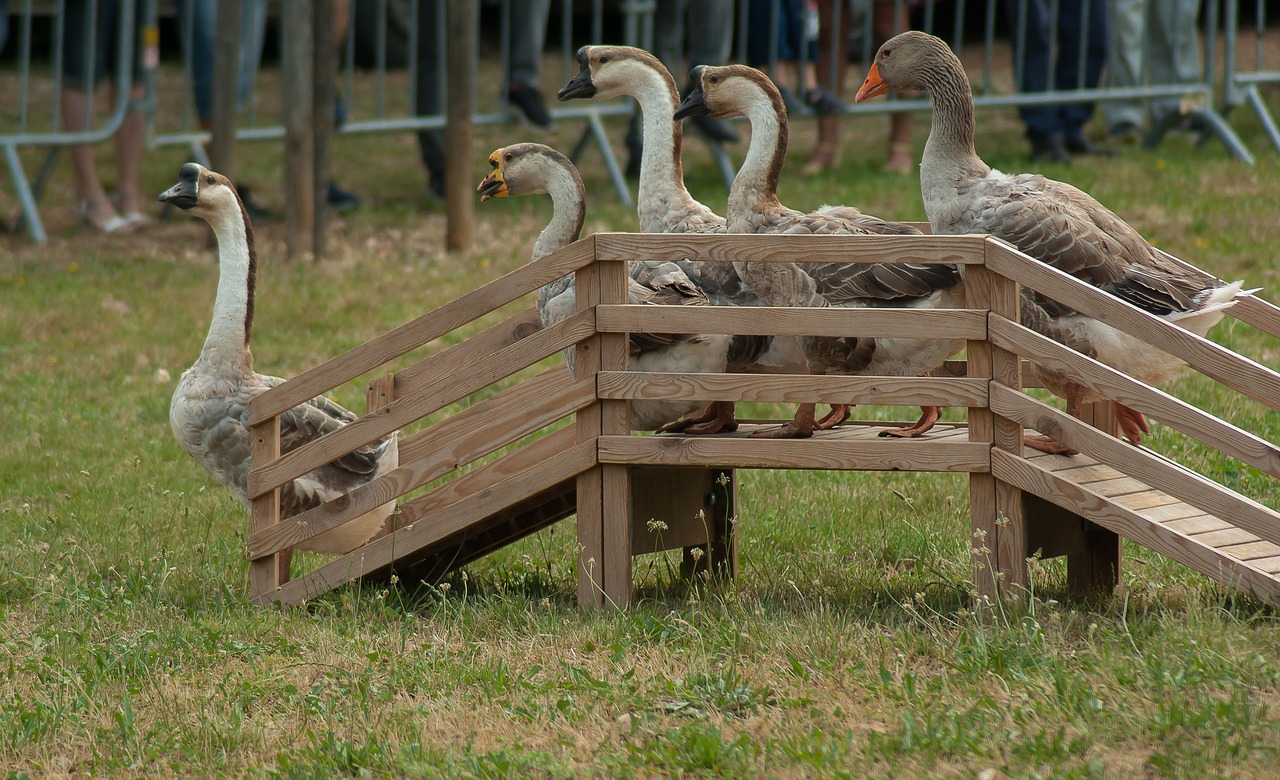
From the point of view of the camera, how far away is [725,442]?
5.41 meters

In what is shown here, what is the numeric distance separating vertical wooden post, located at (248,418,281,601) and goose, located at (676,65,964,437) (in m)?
1.94

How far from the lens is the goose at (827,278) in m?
5.73

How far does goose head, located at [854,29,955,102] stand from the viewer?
6395 millimetres

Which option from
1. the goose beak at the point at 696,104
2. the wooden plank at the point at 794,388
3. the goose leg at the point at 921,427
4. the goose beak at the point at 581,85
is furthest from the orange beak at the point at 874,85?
the wooden plank at the point at 794,388

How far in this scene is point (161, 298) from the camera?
35.4 ft

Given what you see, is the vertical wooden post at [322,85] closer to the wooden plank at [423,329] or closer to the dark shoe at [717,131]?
the dark shoe at [717,131]

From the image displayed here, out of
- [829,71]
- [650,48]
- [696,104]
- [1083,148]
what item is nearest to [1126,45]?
[1083,148]

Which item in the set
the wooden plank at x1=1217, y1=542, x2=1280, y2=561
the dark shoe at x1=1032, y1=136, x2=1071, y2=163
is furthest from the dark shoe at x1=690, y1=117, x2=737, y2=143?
the wooden plank at x1=1217, y1=542, x2=1280, y2=561

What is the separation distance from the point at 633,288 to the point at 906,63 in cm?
163

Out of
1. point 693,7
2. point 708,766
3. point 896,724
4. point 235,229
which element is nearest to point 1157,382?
point 896,724

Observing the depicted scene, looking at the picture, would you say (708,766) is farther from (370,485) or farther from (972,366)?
(370,485)

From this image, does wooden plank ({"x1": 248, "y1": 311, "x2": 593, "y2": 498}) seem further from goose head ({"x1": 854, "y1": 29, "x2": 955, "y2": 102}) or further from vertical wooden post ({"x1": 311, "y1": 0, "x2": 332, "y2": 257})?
vertical wooden post ({"x1": 311, "y1": 0, "x2": 332, "y2": 257})

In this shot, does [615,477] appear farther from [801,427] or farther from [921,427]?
[921,427]

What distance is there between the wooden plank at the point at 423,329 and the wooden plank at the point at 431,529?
1.97 feet
